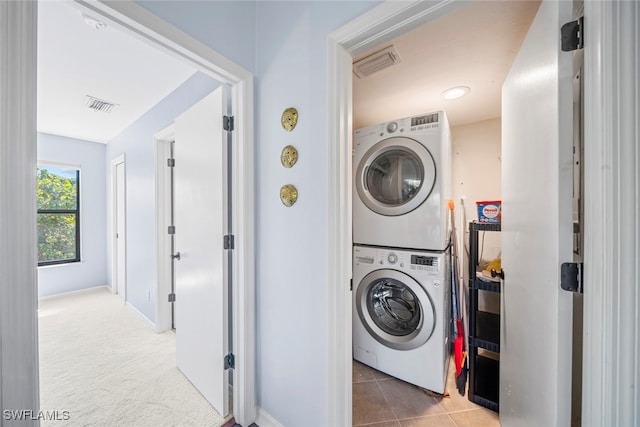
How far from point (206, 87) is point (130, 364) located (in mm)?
2365

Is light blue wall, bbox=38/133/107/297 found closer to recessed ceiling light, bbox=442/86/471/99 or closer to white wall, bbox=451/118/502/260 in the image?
recessed ceiling light, bbox=442/86/471/99

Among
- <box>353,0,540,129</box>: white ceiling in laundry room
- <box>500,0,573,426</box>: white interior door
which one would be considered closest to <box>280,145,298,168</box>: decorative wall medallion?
<box>353,0,540,129</box>: white ceiling in laundry room

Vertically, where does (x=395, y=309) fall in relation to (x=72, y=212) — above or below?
below

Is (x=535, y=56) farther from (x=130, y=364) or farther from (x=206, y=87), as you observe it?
(x=130, y=364)

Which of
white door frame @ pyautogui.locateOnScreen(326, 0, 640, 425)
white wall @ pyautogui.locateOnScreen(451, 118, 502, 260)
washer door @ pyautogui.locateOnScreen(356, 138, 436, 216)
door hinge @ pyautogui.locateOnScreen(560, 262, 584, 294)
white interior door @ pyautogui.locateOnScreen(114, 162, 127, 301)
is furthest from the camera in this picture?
white interior door @ pyautogui.locateOnScreen(114, 162, 127, 301)

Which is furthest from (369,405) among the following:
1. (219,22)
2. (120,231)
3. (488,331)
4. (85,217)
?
(85,217)

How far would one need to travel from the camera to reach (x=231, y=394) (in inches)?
61.7

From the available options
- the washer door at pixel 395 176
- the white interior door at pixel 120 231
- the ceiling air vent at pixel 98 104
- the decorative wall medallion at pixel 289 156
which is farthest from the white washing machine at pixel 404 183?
the white interior door at pixel 120 231

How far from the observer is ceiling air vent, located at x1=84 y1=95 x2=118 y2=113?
98.4 inches

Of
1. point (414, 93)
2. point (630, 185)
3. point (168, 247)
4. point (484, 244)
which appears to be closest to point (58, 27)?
point (168, 247)

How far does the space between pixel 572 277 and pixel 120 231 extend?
4399 millimetres

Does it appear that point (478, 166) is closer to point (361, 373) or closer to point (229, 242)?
point (361, 373)

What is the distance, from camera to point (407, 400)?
1607 mm

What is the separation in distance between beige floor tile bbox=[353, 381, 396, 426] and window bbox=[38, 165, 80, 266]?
→ 4748mm
